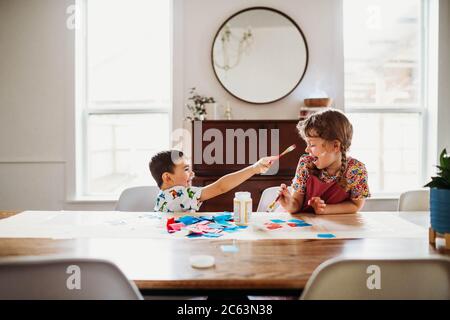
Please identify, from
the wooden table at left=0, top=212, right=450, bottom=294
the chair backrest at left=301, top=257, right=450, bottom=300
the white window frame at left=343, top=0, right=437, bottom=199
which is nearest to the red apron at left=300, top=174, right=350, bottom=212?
the wooden table at left=0, top=212, right=450, bottom=294

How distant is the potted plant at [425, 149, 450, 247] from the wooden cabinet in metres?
1.85

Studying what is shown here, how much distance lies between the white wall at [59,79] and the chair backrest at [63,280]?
Answer: 2.81 metres

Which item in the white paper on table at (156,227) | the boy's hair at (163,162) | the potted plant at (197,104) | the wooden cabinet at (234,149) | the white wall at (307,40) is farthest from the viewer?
the white wall at (307,40)

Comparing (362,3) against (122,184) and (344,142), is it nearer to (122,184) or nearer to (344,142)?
(344,142)

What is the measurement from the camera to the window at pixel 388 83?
3.73 m

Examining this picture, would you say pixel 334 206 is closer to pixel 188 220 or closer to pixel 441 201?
pixel 441 201

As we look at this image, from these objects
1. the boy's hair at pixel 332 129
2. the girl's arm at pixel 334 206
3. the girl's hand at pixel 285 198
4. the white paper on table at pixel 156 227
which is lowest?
the white paper on table at pixel 156 227

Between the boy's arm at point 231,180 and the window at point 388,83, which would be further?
the window at point 388,83

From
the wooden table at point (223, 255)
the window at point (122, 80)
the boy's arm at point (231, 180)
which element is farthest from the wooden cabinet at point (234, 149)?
the wooden table at point (223, 255)

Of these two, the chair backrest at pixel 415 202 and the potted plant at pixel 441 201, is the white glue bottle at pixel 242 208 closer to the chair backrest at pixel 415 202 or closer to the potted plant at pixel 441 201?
the potted plant at pixel 441 201

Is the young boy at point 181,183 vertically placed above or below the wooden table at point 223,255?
above

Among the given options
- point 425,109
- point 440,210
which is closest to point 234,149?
point 440,210

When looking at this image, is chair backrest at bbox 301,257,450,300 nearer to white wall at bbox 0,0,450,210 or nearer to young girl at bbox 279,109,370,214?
young girl at bbox 279,109,370,214
